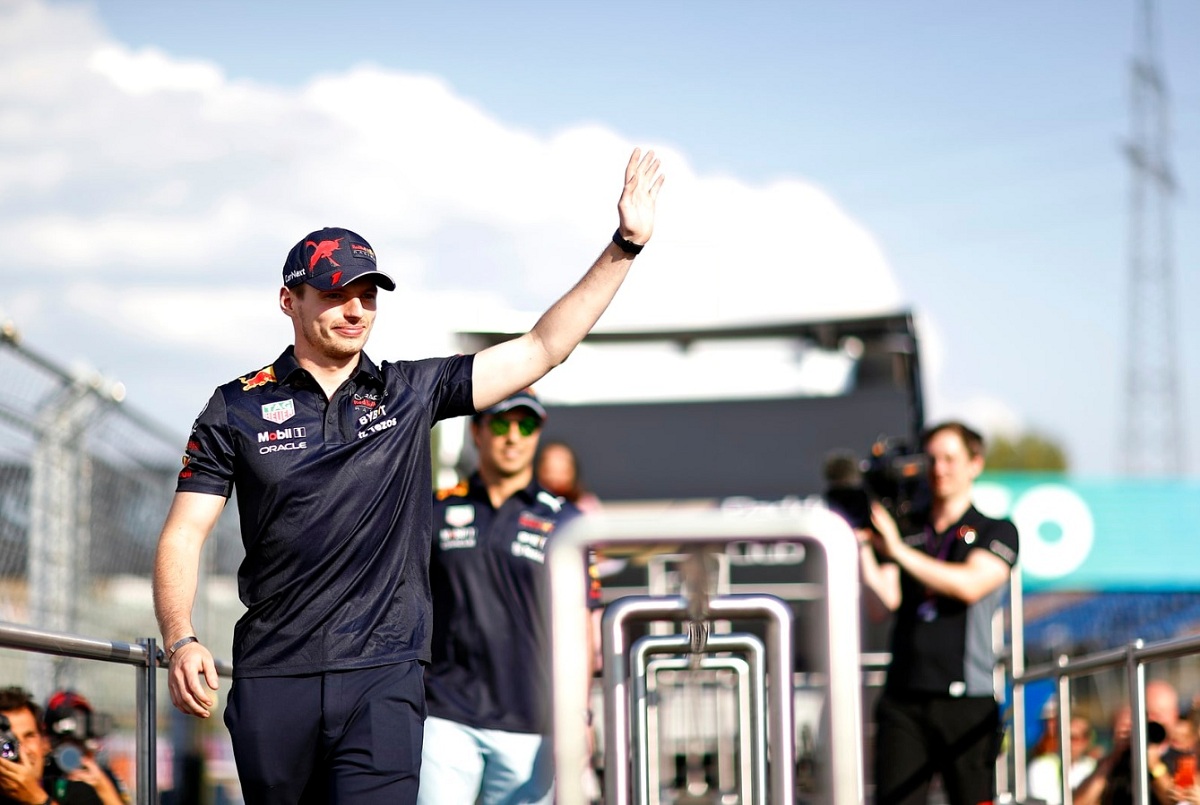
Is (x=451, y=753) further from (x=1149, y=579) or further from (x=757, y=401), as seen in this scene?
(x=1149, y=579)

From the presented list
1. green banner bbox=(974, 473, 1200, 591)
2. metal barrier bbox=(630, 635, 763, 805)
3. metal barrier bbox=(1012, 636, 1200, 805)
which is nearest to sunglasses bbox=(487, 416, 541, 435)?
metal barrier bbox=(630, 635, 763, 805)

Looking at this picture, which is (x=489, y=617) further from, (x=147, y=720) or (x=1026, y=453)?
(x=1026, y=453)

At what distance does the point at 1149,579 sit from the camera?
15852 millimetres

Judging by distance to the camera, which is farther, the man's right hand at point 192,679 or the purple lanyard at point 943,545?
the purple lanyard at point 943,545

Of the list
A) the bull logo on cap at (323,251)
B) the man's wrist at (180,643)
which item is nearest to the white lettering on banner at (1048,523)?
the bull logo on cap at (323,251)

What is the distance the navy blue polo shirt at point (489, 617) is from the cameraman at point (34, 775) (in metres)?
1.05

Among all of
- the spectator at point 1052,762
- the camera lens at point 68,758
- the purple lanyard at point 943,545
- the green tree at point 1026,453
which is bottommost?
the spectator at point 1052,762

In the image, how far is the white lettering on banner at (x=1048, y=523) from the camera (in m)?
15.1

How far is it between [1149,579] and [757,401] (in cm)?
724

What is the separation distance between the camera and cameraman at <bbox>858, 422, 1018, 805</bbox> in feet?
18.8

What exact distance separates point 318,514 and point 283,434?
209 mm

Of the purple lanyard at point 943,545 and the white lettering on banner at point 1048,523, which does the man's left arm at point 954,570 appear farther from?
the white lettering on banner at point 1048,523

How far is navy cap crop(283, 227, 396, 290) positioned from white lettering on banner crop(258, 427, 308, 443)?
0.34 metres

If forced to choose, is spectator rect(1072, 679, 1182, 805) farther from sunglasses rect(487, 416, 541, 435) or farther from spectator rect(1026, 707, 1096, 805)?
sunglasses rect(487, 416, 541, 435)
